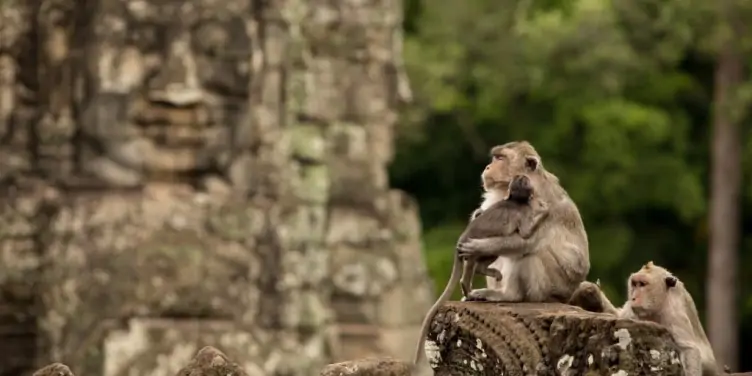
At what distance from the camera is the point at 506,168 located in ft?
24.2

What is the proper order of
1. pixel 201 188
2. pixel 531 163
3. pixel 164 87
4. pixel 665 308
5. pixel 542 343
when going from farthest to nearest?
pixel 201 188 < pixel 164 87 < pixel 531 163 < pixel 665 308 < pixel 542 343

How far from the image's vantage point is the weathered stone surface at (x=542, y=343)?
18.7ft

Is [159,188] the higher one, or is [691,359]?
[159,188]

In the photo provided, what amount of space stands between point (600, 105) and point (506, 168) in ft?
69.4

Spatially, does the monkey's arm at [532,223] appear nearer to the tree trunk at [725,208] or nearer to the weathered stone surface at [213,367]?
the weathered stone surface at [213,367]

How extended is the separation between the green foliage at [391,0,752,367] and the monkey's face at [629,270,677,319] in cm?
2056

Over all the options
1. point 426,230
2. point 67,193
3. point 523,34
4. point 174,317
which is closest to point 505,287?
point 174,317

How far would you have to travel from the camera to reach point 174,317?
634 inches

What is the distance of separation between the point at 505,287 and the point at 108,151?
1008 cm

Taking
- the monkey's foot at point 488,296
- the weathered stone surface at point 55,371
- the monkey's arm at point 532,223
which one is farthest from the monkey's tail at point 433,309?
the weathered stone surface at point 55,371

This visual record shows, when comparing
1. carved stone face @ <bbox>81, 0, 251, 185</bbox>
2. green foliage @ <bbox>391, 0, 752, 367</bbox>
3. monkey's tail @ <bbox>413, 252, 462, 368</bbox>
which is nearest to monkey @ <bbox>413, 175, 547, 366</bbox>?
monkey's tail @ <bbox>413, 252, 462, 368</bbox>

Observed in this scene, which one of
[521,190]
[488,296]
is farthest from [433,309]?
[521,190]

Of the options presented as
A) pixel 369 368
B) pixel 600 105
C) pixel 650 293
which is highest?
pixel 600 105

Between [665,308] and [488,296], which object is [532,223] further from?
[665,308]
